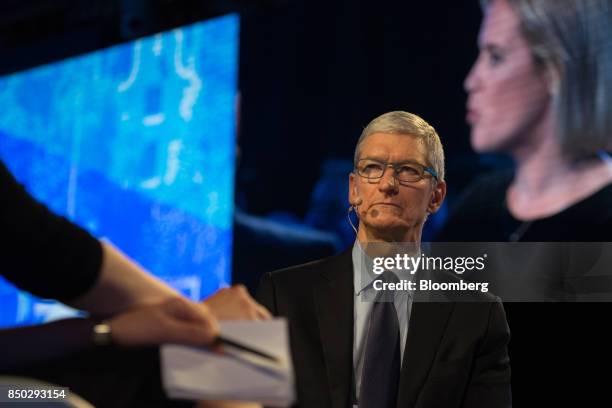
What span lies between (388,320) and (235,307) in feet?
2.76

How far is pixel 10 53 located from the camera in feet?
19.0

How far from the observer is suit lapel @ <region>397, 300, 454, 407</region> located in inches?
60.1

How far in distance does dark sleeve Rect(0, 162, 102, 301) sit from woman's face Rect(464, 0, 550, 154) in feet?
9.13

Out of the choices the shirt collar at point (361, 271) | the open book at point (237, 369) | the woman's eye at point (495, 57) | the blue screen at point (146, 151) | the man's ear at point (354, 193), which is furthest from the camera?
the blue screen at point (146, 151)

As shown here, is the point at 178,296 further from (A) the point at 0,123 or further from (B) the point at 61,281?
(A) the point at 0,123

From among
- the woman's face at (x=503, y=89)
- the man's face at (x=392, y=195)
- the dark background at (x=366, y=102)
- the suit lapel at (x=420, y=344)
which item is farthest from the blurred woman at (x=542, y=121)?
the suit lapel at (x=420, y=344)

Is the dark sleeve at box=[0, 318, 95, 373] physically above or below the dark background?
below

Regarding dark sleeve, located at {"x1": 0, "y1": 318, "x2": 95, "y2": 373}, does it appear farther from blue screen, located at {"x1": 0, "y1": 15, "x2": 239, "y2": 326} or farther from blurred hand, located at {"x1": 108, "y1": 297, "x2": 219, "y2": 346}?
blue screen, located at {"x1": 0, "y1": 15, "x2": 239, "y2": 326}

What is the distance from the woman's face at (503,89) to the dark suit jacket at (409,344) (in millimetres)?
1711

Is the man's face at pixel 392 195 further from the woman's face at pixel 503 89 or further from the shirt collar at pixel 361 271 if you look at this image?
the woman's face at pixel 503 89

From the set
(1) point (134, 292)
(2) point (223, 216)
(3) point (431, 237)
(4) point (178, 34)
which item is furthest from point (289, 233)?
(1) point (134, 292)

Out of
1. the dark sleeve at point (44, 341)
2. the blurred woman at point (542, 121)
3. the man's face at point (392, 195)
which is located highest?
the blurred woman at point (542, 121)

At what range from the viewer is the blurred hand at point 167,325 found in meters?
0.70

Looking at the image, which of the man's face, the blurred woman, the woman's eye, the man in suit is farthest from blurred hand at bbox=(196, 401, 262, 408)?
the woman's eye
